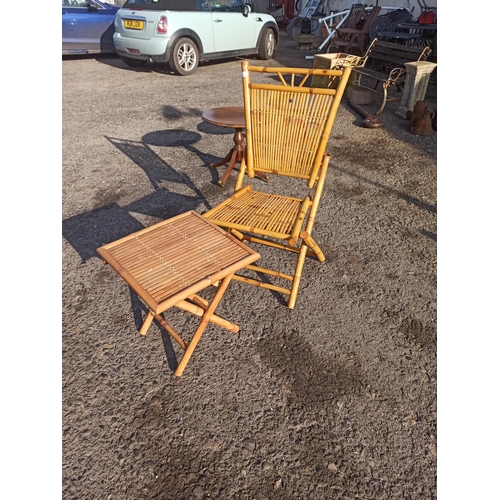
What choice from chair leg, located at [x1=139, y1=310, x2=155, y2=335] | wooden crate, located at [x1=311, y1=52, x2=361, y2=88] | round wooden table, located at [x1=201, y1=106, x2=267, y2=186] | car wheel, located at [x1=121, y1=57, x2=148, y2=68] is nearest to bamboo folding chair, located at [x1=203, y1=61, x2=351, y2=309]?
chair leg, located at [x1=139, y1=310, x2=155, y2=335]

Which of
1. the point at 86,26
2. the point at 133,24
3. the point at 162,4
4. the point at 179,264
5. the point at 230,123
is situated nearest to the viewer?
the point at 179,264

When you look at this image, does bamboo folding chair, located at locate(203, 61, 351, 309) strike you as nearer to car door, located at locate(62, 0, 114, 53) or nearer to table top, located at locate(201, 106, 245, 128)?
table top, located at locate(201, 106, 245, 128)

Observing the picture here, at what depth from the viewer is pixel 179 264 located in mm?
2000

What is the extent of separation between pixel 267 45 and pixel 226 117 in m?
7.23

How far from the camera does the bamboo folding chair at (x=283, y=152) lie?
2408 millimetres

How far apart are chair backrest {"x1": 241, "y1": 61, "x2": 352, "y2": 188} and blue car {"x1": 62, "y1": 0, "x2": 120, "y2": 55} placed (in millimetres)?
8915

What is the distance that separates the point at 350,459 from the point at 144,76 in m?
8.75

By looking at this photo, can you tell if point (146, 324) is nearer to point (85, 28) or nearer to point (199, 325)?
point (199, 325)

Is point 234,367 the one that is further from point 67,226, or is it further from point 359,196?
point 359,196

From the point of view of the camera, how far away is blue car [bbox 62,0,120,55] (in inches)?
362

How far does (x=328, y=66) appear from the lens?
677 cm

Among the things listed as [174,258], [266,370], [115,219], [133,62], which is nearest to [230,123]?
[115,219]

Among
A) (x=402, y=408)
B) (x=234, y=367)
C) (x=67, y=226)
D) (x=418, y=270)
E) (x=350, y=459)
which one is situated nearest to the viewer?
(x=350, y=459)

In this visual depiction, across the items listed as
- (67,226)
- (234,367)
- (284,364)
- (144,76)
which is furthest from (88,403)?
(144,76)
